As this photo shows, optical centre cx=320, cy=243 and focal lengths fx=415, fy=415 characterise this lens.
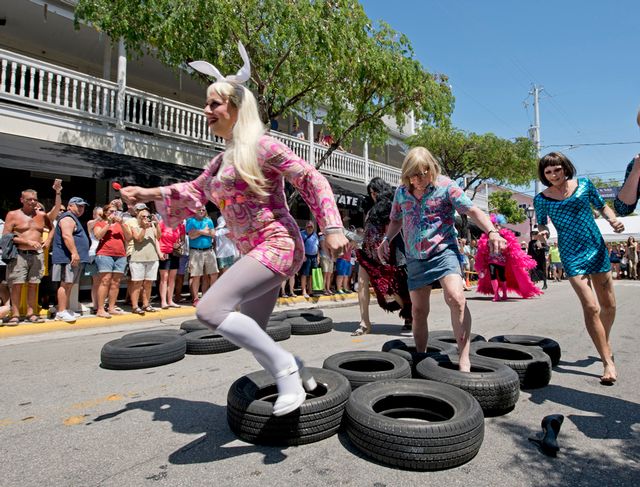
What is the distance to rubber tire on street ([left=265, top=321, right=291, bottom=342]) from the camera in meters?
5.18

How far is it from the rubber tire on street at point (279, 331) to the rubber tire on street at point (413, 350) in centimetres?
174

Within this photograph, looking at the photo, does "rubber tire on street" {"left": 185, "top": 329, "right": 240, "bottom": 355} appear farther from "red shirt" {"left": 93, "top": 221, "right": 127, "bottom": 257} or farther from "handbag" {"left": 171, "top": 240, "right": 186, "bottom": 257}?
"handbag" {"left": 171, "top": 240, "right": 186, "bottom": 257}

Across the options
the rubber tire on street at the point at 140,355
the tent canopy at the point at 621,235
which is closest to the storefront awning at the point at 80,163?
the rubber tire on street at the point at 140,355

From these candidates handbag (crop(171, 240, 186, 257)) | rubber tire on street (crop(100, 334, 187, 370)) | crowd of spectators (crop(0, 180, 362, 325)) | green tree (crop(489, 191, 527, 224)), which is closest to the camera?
rubber tire on street (crop(100, 334, 187, 370))

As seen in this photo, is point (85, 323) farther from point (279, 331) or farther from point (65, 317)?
point (279, 331)

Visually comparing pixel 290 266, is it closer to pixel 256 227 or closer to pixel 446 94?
pixel 256 227

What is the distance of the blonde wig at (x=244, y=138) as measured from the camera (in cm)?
226

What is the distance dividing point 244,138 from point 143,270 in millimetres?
5892

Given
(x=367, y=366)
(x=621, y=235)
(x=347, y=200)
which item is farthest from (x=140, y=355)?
(x=621, y=235)

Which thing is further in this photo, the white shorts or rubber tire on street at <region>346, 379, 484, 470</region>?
the white shorts

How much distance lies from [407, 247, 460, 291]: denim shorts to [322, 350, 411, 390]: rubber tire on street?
0.67 metres

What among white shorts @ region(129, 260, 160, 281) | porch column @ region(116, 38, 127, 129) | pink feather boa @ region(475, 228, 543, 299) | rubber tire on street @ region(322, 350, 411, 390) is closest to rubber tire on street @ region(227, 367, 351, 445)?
rubber tire on street @ region(322, 350, 411, 390)

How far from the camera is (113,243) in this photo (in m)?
7.12

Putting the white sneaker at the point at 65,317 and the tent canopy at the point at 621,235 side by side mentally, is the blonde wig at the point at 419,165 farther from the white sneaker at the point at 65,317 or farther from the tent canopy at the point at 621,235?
the tent canopy at the point at 621,235
